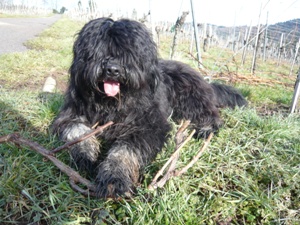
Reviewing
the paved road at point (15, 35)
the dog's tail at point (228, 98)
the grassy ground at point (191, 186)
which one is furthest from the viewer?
the paved road at point (15, 35)

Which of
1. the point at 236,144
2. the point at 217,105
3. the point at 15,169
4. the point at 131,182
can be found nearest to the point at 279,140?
the point at 236,144

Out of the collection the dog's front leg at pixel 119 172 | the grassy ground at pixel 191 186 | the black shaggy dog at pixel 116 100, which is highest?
the black shaggy dog at pixel 116 100

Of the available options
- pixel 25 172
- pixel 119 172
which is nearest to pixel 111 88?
pixel 119 172

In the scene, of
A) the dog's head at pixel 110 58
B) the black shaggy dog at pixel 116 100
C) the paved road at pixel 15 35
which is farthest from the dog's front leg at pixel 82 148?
the paved road at pixel 15 35

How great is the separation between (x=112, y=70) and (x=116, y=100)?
1.18ft

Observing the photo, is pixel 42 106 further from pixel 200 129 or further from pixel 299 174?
pixel 299 174

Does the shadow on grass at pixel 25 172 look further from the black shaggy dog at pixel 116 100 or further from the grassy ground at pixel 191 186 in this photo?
the black shaggy dog at pixel 116 100

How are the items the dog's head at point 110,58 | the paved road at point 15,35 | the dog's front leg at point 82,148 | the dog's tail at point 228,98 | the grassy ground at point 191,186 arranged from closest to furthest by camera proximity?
1. the grassy ground at point 191,186
2. the dog's front leg at point 82,148
3. the dog's head at point 110,58
4. the dog's tail at point 228,98
5. the paved road at point 15,35

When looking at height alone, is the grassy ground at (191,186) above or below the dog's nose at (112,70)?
below

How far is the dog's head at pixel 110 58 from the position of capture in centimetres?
257

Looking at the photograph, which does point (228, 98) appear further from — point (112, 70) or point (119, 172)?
point (119, 172)

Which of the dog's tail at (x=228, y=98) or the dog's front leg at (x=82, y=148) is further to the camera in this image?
the dog's tail at (x=228, y=98)

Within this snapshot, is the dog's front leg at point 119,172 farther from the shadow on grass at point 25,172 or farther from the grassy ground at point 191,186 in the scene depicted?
the shadow on grass at point 25,172

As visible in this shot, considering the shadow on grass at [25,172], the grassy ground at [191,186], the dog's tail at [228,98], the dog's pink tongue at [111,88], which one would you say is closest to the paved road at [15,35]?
the shadow on grass at [25,172]
